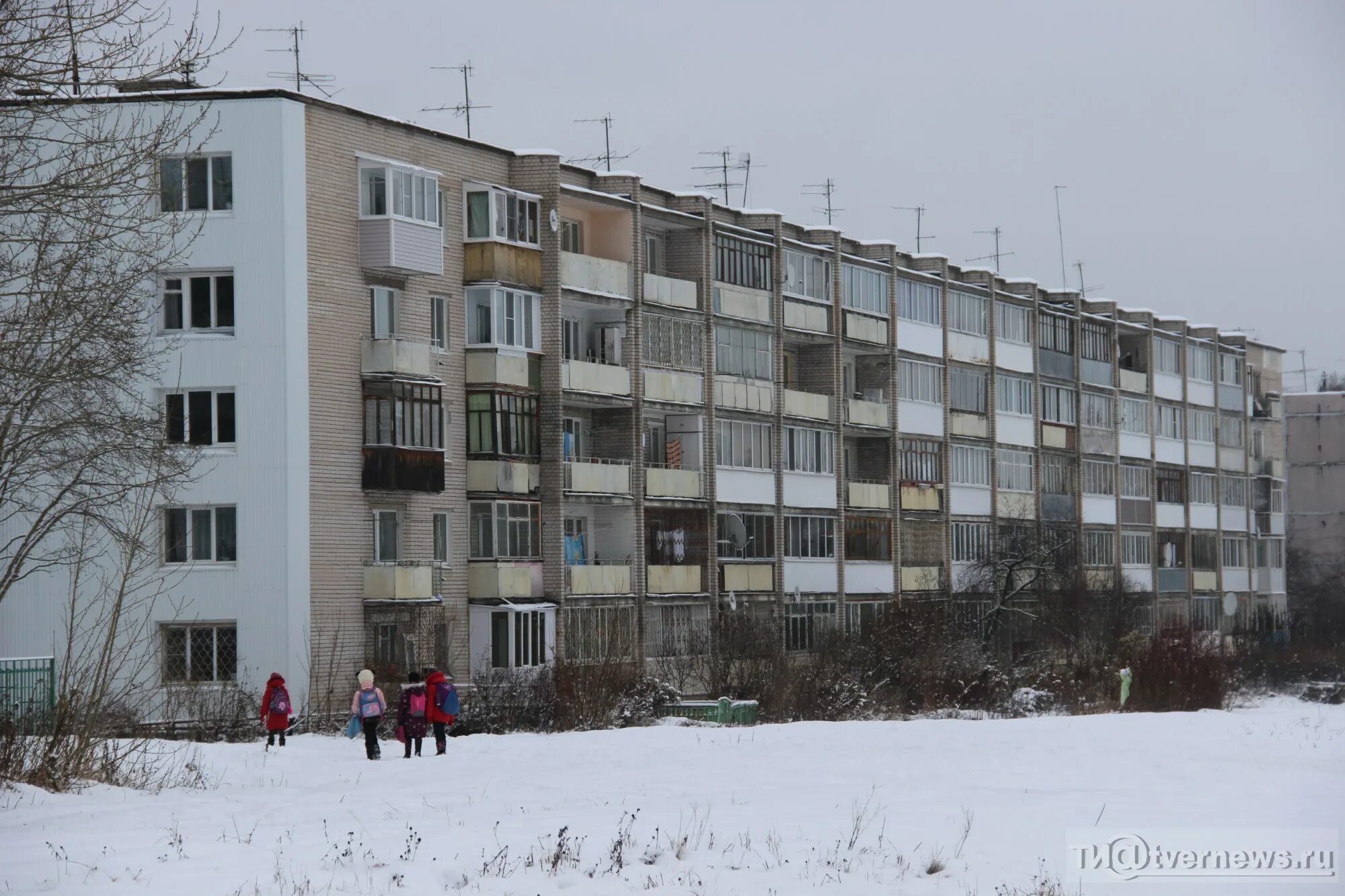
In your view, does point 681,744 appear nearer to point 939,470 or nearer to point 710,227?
point 710,227

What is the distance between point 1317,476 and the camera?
11281 centimetres

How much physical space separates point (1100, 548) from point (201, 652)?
147 feet

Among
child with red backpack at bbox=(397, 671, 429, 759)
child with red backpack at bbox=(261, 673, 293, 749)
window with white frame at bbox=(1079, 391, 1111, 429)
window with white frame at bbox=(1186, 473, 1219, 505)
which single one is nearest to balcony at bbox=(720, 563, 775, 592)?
child with red backpack at bbox=(261, 673, 293, 749)

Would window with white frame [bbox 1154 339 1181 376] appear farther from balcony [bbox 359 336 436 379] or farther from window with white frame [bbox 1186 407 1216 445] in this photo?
balcony [bbox 359 336 436 379]

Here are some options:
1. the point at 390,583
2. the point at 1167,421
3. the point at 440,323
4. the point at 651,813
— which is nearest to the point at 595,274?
the point at 440,323

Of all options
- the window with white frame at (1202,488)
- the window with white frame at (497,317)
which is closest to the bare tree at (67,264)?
the window with white frame at (497,317)

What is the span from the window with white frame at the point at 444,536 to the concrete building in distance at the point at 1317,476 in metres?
77.5

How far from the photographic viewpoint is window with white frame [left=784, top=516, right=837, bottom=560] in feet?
194

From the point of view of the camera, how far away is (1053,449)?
2958 inches

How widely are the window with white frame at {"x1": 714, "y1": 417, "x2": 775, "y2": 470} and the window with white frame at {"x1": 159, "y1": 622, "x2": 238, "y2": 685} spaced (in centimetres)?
1802

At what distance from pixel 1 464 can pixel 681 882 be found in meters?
9.48

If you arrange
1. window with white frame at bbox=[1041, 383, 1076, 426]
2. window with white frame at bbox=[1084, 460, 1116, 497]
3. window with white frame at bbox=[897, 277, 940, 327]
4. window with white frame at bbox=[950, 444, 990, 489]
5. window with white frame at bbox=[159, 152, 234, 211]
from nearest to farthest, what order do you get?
window with white frame at bbox=[159, 152, 234, 211]
window with white frame at bbox=[897, 277, 940, 327]
window with white frame at bbox=[950, 444, 990, 489]
window with white frame at bbox=[1041, 383, 1076, 426]
window with white frame at bbox=[1084, 460, 1116, 497]

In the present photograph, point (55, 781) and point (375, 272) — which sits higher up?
point (375, 272)

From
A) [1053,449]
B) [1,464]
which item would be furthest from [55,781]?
[1053,449]
